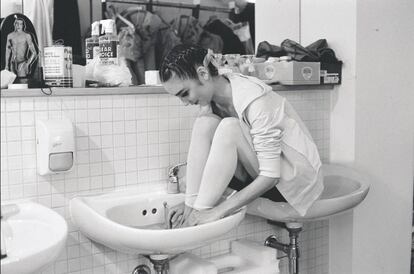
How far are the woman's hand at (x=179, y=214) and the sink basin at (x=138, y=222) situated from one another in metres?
0.03

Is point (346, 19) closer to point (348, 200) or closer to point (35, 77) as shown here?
point (348, 200)

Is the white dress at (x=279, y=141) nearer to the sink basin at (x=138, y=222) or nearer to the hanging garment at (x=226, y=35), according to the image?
the sink basin at (x=138, y=222)

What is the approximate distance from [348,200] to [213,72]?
2.13 ft

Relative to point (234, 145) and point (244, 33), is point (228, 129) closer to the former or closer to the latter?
point (234, 145)

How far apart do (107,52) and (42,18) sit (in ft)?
0.77

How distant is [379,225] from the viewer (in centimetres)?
238

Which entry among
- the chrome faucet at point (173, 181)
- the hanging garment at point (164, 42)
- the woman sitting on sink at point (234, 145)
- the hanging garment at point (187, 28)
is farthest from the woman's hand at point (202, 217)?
the hanging garment at point (187, 28)

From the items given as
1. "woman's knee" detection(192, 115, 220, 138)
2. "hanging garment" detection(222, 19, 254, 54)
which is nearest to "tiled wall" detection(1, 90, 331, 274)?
"woman's knee" detection(192, 115, 220, 138)

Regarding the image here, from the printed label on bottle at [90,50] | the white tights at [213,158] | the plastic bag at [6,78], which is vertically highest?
the printed label on bottle at [90,50]

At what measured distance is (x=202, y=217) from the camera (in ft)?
5.38

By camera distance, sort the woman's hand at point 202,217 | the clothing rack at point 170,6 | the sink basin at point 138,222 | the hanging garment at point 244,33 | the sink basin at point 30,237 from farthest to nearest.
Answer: the hanging garment at point 244,33
the clothing rack at point 170,6
the woman's hand at point 202,217
the sink basin at point 138,222
the sink basin at point 30,237

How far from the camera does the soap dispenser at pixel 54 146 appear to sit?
1.54m

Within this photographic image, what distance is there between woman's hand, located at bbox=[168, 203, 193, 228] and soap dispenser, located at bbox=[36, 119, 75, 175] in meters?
0.38

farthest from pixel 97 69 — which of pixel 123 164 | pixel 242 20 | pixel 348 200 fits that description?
pixel 348 200
